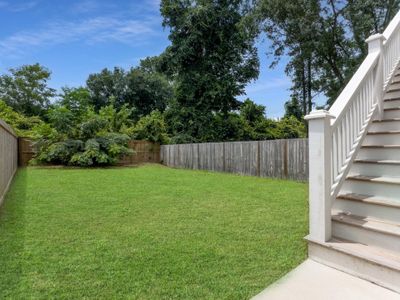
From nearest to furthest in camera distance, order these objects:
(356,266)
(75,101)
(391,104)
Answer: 1. (356,266)
2. (391,104)
3. (75,101)

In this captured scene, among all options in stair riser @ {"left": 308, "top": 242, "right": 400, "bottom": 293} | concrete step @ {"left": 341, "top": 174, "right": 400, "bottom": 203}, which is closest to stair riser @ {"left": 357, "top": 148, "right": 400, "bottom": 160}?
concrete step @ {"left": 341, "top": 174, "right": 400, "bottom": 203}

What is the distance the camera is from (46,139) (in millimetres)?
13242

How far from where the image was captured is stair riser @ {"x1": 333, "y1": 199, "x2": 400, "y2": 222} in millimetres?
2611

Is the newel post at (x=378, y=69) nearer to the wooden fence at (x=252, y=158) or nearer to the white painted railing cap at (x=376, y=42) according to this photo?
the white painted railing cap at (x=376, y=42)

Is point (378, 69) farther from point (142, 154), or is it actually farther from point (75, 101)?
point (75, 101)

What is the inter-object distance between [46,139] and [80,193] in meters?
8.13

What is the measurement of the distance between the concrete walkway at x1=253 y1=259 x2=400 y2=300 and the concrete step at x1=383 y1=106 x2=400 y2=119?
2197mm

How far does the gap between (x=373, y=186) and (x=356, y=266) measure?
3.02 ft

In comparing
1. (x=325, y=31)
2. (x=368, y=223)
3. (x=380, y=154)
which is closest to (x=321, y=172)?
(x=368, y=223)

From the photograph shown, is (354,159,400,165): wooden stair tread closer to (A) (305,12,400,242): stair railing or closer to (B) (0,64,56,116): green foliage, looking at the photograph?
(A) (305,12,400,242): stair railing

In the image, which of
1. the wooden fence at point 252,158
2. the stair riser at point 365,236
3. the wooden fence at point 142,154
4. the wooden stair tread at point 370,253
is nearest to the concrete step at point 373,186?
the stair riser at point 365,236

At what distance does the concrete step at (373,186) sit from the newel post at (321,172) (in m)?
0.59

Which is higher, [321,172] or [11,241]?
[321,172]

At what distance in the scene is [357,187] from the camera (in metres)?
3.04
